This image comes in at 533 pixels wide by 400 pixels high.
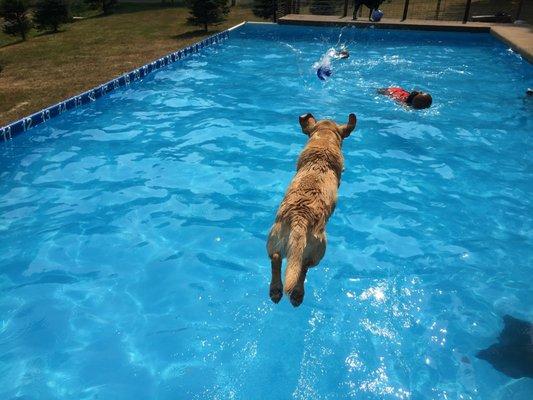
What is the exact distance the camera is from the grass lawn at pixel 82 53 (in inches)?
488

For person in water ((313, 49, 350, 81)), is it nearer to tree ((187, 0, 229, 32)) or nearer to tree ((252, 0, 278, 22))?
tree ((252, 0, 278, 22))

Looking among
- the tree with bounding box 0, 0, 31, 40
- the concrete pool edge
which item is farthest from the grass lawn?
the tree with bounding box 0, 0, 31, 40

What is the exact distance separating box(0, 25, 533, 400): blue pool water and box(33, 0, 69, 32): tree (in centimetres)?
1230

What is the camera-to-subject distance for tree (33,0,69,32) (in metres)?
21.8

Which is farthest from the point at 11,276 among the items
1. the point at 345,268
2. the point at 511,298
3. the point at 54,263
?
the point at 511,298

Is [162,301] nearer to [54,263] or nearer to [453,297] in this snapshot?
[54,263]

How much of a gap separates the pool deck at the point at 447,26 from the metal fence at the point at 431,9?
1118mm

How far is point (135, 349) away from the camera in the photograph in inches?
216

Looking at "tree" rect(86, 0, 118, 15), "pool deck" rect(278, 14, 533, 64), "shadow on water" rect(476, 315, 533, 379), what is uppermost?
"tree" rect(86, 0, 118, 15)

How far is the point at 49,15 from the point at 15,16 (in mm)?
2241

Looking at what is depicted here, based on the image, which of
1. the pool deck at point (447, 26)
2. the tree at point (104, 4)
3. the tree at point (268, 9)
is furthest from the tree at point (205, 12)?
the tree at point (104, 4)

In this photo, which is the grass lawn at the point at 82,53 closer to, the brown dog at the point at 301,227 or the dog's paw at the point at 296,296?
the brown dog at the point at 301,227

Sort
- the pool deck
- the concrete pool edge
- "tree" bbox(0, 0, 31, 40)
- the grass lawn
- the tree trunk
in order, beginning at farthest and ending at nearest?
the tree trunk
"tree" bbox(0, 0, 31, 40)
the pool deck
the grass lawn
the concrete pool edge

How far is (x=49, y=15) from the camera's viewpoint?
71.9 ft
